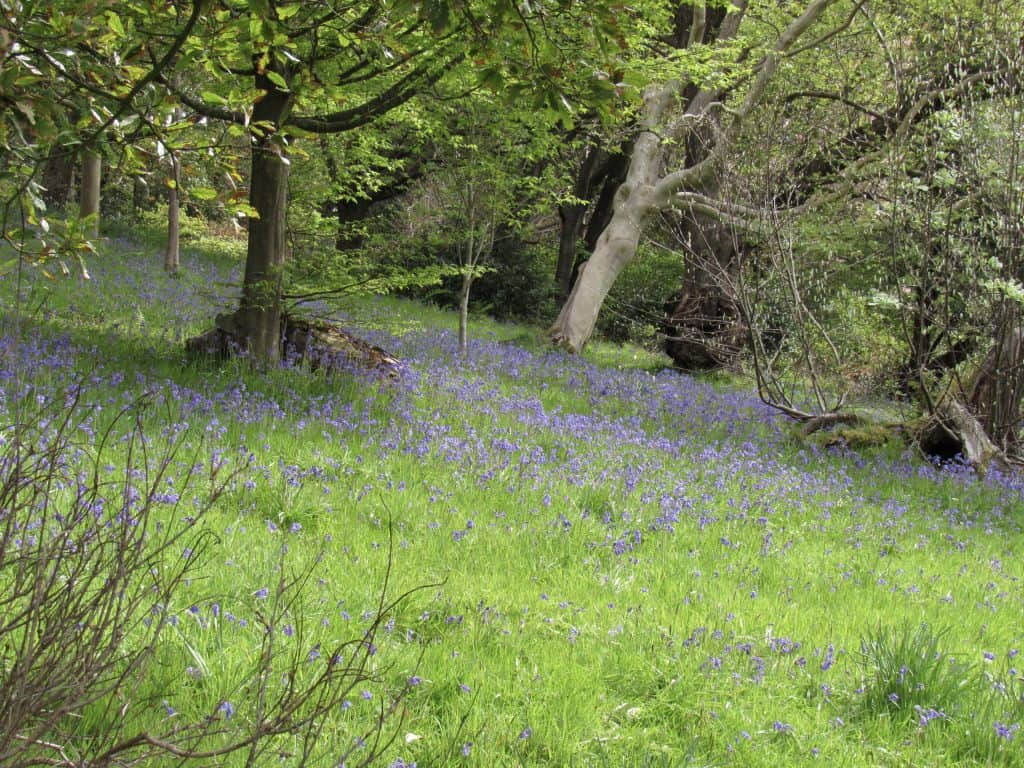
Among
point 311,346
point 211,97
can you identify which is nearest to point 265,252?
point 311,346

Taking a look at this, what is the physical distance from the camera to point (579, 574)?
4270 millimetres

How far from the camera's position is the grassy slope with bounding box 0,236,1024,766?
113 inches

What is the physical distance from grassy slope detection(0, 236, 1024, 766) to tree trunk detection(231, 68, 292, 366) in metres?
0.55

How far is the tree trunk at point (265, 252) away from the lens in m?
7.57

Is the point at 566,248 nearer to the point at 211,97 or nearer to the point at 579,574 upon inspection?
the point at 579,574

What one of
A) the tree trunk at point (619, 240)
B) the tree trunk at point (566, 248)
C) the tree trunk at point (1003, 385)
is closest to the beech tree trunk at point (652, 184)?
the tree trunk at point (619, 240)

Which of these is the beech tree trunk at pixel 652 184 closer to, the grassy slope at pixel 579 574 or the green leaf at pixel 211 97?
the grassy slope at pixel 579 574

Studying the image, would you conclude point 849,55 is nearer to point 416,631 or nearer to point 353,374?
point 353,374

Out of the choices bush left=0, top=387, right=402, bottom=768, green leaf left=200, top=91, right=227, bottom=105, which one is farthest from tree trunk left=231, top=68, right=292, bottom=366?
green leaf left=200, top=91, right=227, bottom=105

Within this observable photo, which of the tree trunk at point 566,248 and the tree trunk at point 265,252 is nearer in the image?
the tree trunk at point 265,252

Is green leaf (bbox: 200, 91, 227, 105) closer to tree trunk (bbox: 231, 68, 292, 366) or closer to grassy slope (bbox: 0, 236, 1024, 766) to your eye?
grassy slope (bbox: 0, 236, 1024, 766)

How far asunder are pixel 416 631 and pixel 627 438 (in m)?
4.64

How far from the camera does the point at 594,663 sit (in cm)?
330

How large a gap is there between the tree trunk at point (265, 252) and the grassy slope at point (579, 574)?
554 mm
